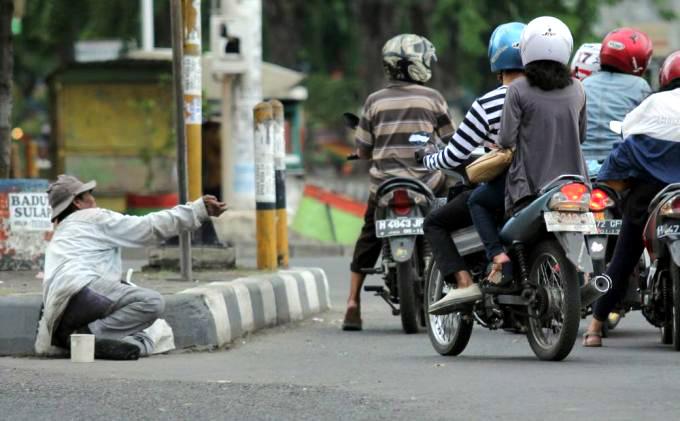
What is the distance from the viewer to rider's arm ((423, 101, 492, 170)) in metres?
8.91

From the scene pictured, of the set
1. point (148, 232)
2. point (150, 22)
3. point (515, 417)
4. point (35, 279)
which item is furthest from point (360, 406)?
point (150, 22)

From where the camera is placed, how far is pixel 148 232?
30.2 feet

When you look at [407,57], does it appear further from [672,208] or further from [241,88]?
[241,88]

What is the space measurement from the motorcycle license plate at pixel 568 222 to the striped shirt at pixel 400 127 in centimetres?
271

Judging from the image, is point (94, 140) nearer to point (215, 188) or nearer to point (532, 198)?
point (215, 188)

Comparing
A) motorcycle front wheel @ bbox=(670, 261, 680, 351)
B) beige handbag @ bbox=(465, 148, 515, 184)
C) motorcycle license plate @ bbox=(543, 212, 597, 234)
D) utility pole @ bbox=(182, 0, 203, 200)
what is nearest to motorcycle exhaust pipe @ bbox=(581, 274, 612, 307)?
motorcycle license plate @ bbox=(543, 212, 597, 234)

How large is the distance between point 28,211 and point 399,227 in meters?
2.91

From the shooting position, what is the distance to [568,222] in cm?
819

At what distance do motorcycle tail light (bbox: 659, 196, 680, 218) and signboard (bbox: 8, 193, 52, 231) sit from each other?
471 cm

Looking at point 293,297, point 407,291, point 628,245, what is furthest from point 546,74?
point 293,297

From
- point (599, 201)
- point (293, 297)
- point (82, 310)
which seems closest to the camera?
point (82, 310)

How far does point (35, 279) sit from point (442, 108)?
2829 millimetres

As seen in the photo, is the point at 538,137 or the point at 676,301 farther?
the point at 676,301

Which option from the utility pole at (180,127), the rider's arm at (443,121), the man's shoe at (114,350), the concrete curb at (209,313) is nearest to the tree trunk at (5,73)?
the utility pole at (180,127)
